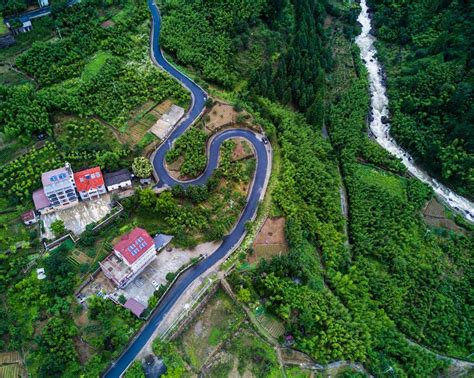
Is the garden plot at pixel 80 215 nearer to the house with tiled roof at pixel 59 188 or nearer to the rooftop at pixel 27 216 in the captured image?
the house with tiled roof at pixel 59 188

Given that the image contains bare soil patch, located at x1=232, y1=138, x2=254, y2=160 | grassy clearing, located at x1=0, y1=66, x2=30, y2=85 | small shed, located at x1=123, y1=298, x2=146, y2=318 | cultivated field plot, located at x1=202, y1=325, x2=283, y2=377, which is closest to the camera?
cultivated field plot, located at x1=202, y1=325, x2=283, y2=377

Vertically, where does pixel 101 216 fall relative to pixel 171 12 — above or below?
below

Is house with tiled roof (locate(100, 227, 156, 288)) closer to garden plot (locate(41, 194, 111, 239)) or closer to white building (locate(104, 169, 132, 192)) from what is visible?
garden plot (locate(41, 194, 111, 239))

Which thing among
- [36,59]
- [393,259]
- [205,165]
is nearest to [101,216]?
[205,165]

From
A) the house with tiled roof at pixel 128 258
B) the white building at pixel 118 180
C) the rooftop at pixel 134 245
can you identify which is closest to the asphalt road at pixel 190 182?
the white building at pixel 118 180

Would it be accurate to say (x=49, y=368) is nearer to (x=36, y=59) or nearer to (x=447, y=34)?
(x=36, y=59)

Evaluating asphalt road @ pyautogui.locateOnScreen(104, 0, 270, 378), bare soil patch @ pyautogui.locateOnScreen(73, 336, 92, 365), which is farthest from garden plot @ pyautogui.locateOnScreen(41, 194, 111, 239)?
bare soil patch @ pyautogui.locateOnScreen(73, 336, 92, 365)
